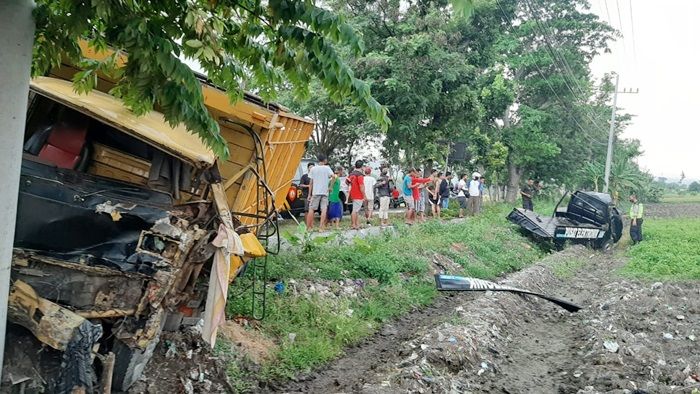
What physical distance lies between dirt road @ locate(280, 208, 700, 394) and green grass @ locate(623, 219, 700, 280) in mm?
2535

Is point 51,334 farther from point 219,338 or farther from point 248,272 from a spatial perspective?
point 248,272

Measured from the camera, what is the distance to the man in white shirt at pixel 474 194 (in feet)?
68.1

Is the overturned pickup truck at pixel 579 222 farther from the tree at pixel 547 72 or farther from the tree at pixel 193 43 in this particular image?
the tree at pixel 193 43

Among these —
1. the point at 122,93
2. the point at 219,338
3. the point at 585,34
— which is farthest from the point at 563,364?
the point at 585,34

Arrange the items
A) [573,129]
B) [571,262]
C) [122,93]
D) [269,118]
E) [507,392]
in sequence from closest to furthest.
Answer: [122,93]
[507,392]
[269,118]
[571,262]
[573,129]

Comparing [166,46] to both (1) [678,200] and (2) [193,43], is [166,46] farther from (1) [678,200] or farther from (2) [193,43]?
(1) [678,200]

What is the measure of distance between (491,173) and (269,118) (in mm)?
24480

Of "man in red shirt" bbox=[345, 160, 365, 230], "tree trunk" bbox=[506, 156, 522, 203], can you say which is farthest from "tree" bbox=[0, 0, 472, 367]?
"tree trunk" bbox=[506, 156, 522, 203]

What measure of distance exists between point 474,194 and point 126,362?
17.6 meters

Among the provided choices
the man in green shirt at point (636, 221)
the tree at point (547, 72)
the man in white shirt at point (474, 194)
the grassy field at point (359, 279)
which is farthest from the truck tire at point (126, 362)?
the tree at point (547, 72)

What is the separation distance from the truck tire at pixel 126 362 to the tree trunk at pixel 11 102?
1.00 metres

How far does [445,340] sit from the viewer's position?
714 cm

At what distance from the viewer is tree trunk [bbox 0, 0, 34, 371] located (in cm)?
335

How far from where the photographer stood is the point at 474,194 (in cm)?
2091
